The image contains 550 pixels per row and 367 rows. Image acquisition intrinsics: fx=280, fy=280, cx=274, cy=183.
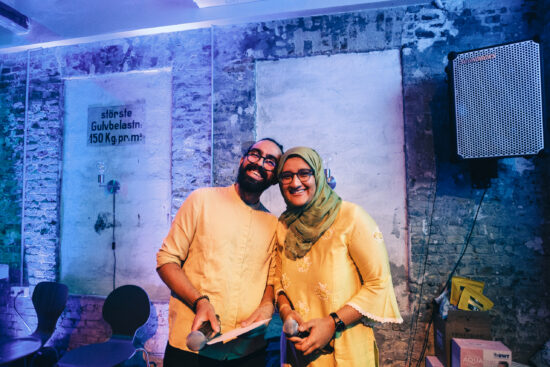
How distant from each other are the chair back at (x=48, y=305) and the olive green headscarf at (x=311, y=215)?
2842 millimetres

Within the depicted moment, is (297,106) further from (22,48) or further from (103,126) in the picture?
(22,48)

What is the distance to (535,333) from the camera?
2689 mm

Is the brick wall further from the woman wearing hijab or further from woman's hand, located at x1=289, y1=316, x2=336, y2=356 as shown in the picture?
woman's hand, located at x1=289, y1=316, x2=336, y2=356

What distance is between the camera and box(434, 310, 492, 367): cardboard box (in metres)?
2.38

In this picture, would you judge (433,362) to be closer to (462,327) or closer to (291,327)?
(462,327)

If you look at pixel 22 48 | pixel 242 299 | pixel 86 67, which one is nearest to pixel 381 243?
pixel 242 299

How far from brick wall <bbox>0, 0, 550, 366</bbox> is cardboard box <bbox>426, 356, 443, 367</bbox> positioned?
161 millimetres

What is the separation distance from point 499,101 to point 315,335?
2.39 m

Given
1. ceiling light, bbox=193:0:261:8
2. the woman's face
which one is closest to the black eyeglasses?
the woman's face

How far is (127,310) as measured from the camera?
288 centimetres

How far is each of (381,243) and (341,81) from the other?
6.81 feet

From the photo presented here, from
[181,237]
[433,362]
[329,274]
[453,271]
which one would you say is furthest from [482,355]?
[181,237]

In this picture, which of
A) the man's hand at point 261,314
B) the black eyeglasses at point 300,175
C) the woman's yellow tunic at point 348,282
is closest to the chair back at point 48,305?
the man's hand at point 261,314

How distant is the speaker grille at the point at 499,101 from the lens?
2238 millimetres
